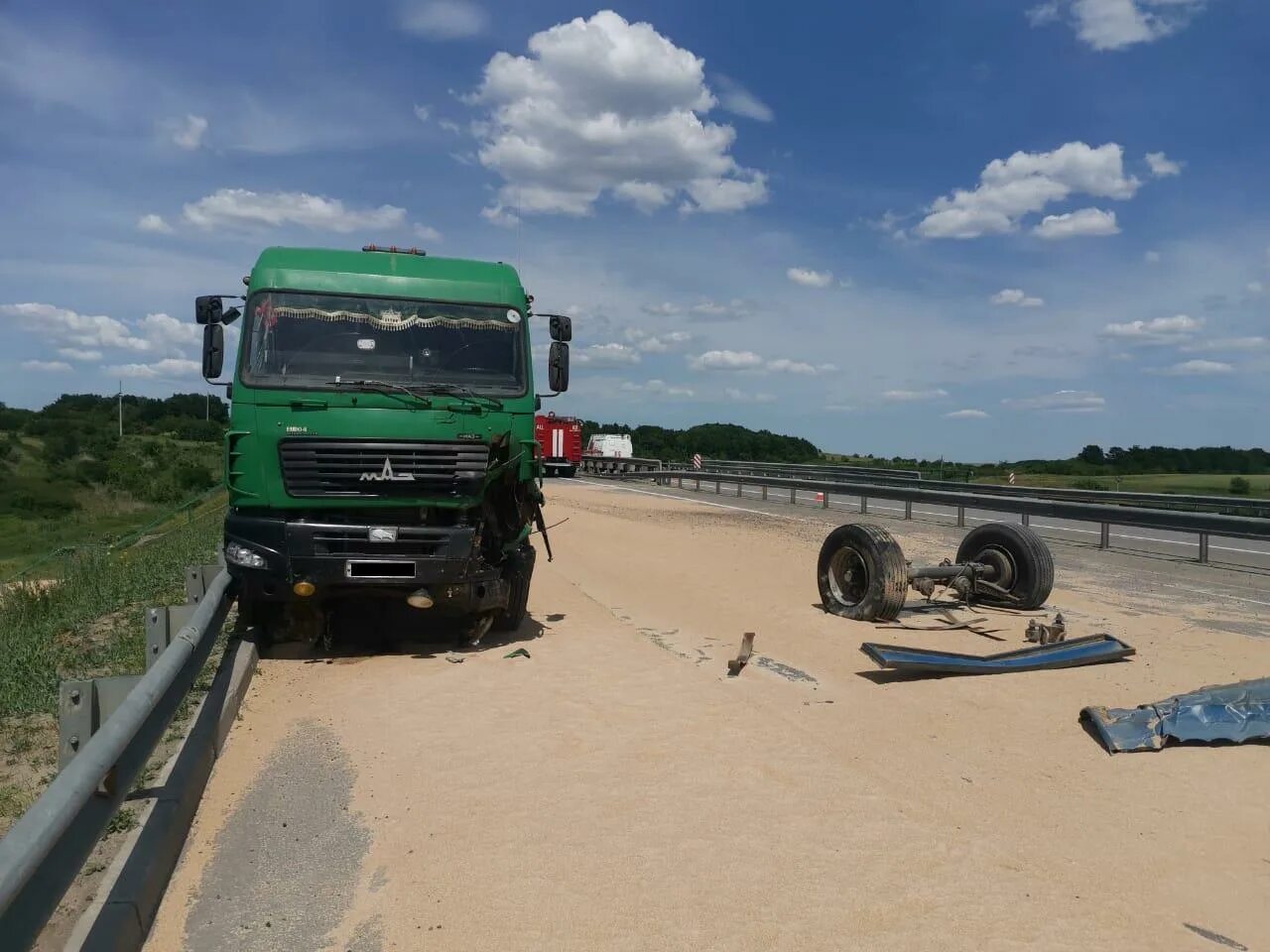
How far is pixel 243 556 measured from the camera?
324 inches

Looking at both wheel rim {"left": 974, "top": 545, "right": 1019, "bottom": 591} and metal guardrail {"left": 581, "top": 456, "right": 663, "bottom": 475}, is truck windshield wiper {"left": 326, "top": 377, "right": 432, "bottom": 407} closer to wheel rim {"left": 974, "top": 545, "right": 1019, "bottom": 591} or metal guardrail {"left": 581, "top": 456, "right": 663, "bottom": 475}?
wheel rim {"left": 974, "top": 545, "right": 1019, "bottom": 591}

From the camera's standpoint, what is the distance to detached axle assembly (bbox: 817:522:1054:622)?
1027 centimetres

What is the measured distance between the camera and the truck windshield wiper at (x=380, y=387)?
8.37 metres

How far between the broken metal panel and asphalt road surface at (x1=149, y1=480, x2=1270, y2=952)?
0.12m

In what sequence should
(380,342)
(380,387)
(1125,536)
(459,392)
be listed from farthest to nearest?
(1125,536) < (380,342) < (459,392) < (380,387)

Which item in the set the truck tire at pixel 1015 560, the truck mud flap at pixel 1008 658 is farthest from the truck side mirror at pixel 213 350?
the truck tire at pixel 1015 560

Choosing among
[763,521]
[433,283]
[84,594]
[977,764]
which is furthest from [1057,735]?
[763,521]

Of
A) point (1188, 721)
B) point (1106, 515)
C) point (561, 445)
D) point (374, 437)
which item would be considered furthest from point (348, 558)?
point (561, 445)

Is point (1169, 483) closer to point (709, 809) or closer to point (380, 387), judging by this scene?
point (380, 387)

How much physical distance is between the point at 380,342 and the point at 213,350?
59.2 inches

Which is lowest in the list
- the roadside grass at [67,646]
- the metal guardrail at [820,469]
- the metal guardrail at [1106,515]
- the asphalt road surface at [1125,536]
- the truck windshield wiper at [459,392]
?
the roadside grass at [67,646]

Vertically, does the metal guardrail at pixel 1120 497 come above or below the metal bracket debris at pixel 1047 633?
above

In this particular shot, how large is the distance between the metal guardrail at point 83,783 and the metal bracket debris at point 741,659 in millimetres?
3961

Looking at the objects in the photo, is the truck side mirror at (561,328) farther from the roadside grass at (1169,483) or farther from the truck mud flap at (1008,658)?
the roadside grass at (1169,483)
